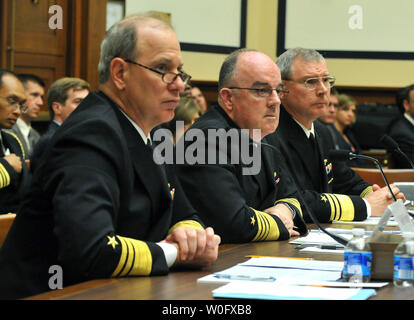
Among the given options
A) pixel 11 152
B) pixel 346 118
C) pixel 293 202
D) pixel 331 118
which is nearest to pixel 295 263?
pixel 293 202

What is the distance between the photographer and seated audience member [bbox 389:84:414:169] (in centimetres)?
645

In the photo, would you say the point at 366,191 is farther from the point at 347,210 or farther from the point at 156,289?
the point at 156,289

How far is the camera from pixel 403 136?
6.80 m

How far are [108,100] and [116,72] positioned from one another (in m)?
0.09

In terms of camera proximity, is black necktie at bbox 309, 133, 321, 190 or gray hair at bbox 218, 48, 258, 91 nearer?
gray hair at bbox 218, 48, 258, 91

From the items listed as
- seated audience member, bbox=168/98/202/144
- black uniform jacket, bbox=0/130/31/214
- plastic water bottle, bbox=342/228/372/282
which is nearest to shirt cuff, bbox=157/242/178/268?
plastic water bottle, bbox=342/228/372/282

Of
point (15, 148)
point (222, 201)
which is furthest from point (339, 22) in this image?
point (222, 201)

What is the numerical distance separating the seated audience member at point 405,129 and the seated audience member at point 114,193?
4546mm

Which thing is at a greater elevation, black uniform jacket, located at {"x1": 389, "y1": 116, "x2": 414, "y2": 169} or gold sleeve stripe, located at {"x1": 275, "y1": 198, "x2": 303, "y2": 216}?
gold sleeve stripe, located at {"x1": 275, "y1": 198, "x2": 303, "y2": 216}

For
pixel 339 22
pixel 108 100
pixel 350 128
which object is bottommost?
pixel 350 128

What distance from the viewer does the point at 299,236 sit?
2.61 metres

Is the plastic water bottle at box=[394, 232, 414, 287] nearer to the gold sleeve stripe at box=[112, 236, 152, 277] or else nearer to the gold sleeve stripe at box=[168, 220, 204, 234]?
the gold sleeve stripe at box=[112, 236, 152, 277]
